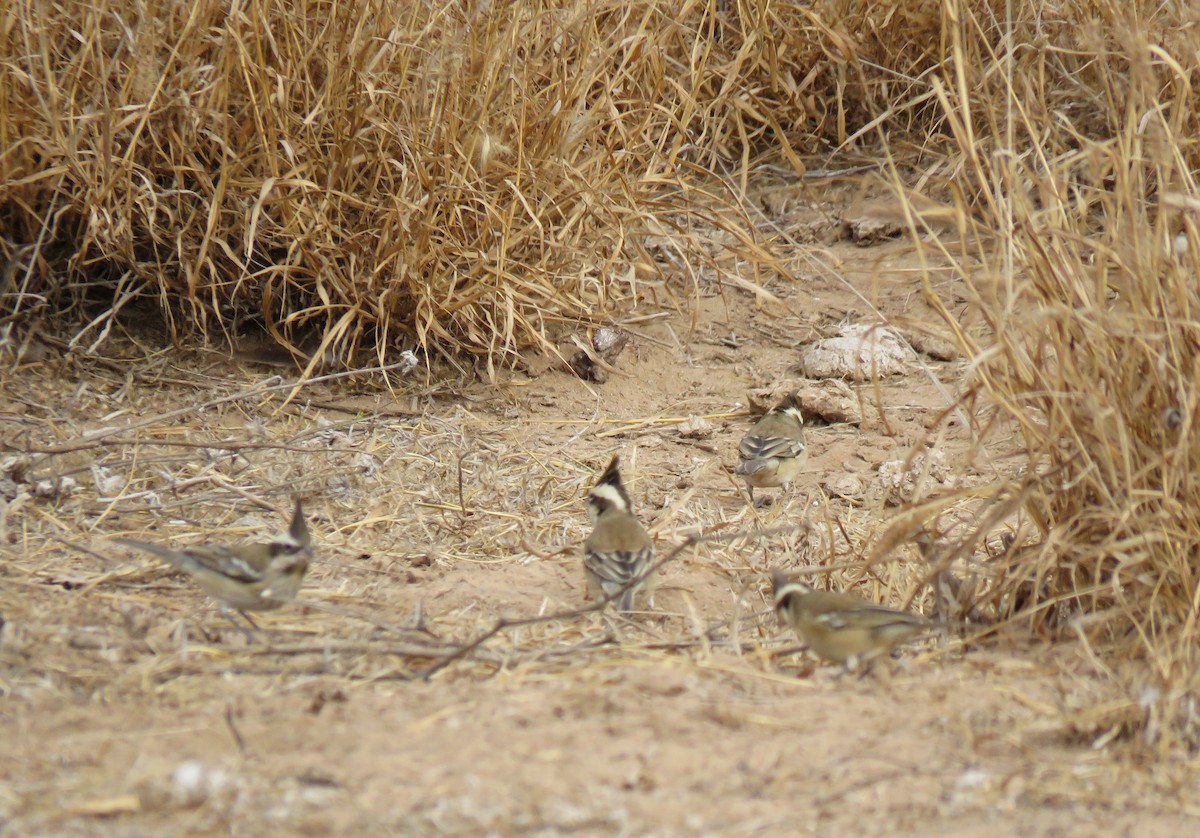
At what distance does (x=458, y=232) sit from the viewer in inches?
275

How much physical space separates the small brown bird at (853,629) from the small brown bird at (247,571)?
1720 mm

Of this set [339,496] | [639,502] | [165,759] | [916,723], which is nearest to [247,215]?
[339,496]

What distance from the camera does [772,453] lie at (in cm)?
641

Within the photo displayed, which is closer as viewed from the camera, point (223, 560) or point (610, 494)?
point (223, 560)

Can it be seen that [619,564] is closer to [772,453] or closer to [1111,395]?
[772,453]

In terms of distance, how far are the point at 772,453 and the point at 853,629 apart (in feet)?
7.19

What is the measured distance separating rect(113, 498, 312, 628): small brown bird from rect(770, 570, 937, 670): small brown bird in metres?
1.72

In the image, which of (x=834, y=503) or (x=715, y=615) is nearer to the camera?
(x=715, y=615)

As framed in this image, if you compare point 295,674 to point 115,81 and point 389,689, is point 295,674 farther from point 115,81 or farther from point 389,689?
point 115,81

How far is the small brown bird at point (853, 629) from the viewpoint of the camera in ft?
14.0

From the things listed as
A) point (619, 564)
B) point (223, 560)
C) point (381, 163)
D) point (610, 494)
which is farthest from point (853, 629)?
point (381, 163)

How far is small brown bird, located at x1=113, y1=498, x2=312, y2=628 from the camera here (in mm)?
4504

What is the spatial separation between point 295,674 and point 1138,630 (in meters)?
2.49

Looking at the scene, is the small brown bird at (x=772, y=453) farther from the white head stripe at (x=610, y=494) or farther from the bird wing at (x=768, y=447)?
the white head stripe at (x=610, y=494)
